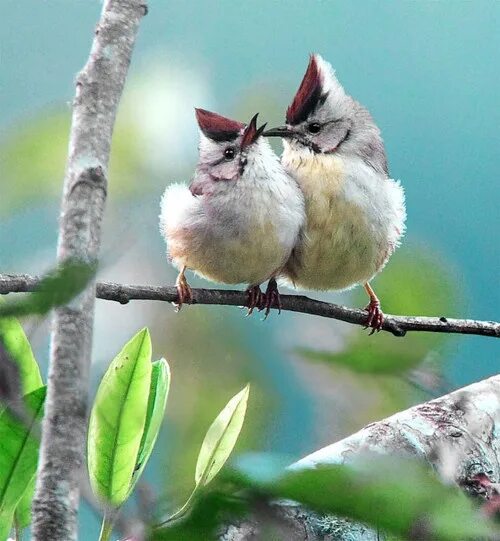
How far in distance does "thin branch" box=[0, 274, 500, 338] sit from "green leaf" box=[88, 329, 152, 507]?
0.24 meters

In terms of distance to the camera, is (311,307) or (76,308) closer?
(76,308)

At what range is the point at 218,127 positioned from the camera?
1050 mm

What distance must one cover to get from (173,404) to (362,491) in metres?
0.26

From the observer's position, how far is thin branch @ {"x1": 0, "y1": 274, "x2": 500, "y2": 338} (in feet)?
2.53

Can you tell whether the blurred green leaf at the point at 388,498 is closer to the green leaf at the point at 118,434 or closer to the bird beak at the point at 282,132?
the green leaf at the point at 118,434

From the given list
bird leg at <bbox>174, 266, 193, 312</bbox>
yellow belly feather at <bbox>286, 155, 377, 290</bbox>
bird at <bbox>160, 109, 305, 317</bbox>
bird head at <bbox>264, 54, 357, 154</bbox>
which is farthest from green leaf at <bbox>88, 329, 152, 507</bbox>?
bird head at <bbox>264, 54, 357, 154</bbox>

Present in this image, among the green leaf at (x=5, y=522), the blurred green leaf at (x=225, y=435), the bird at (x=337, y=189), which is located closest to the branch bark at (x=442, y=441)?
the blurred green leaf at (x=225, y=435)

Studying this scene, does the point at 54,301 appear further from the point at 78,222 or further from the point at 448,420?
the point at 448,420

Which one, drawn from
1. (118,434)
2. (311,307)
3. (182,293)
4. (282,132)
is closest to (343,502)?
(118,434)

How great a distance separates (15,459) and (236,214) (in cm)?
56

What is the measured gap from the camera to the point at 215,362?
394 millimetres

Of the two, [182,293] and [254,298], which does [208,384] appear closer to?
[182,293]

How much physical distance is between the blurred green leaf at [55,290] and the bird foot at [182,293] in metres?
0.67

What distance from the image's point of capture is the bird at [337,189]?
1.03m
